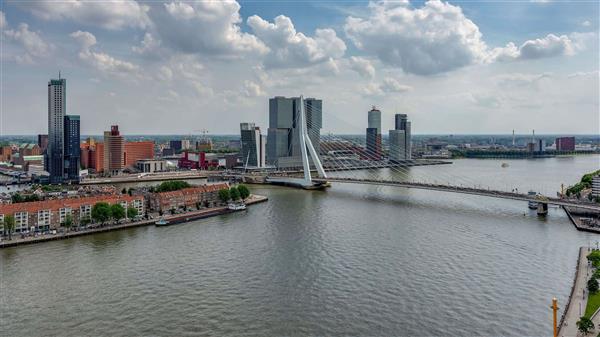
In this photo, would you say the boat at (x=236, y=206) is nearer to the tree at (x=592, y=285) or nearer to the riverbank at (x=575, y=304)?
the riverbank at (x=575, y=304)

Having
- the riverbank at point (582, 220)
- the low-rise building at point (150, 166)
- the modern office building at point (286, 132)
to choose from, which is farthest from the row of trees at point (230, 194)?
the low-rise building at point (150, 166)

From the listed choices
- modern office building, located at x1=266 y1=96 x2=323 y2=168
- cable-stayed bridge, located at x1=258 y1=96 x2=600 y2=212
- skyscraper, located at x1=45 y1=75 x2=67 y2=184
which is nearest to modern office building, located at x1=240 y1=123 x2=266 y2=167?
modern office building, located at x1=266 y1=96 x2=323 y2=168

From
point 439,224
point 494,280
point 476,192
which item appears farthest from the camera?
point 476,192

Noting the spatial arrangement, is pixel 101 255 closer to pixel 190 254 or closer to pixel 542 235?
pixel 190 254

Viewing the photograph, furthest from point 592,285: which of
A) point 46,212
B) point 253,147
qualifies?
point 253,147

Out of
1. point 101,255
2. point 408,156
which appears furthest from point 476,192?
point 408,156

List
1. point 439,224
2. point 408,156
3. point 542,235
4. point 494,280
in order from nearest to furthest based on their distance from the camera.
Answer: point 494,280 → point 542,235 → point 439,224 → point 408,156

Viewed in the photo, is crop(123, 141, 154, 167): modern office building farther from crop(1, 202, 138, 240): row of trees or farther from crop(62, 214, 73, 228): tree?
crop(62, 214, 73, 228): tree
